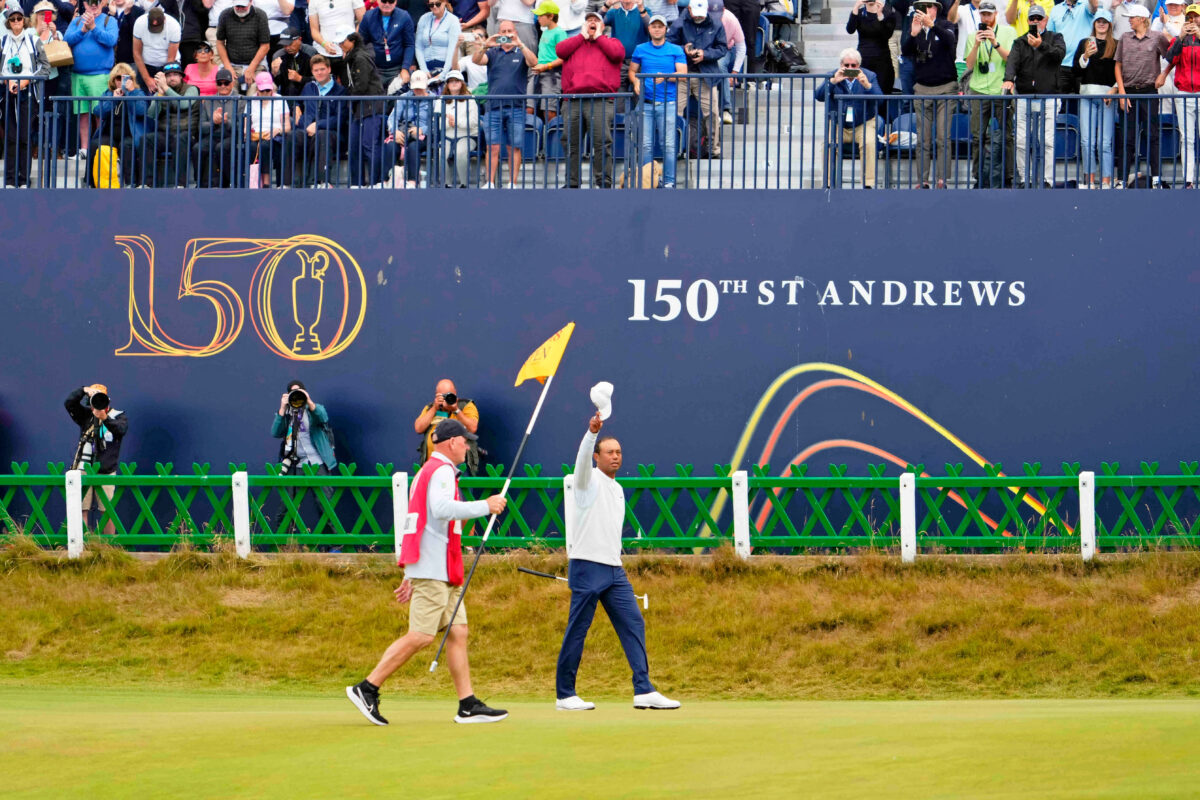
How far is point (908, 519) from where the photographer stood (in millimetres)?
15586

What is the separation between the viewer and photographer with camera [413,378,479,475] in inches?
661

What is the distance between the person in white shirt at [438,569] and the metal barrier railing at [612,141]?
8.41 meters

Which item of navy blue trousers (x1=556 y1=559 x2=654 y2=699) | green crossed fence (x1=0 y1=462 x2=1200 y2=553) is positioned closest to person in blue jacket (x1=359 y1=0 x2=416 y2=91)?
green crossed fence (x1=0 y1=462 x2=1200 y2=553)

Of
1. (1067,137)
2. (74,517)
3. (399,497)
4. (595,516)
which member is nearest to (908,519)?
(1067,137)

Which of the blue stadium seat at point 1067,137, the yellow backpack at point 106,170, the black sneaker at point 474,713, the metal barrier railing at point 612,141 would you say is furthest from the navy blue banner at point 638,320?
the black sneaker at point 474,713

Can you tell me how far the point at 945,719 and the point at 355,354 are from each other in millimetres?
10140

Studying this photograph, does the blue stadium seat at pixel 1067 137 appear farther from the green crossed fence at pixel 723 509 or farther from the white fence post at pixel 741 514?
the white fence post at pixel 741 514

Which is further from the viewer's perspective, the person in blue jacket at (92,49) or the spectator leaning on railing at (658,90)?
the person in blue jacket at (92,49)

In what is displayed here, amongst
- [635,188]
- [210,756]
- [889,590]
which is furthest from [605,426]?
[210,756]

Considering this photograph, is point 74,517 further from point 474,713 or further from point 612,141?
point 474,713

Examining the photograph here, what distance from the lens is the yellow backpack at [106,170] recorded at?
1850 centimetres

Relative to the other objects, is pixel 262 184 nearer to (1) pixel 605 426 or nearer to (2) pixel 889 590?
(1) pixel 605 426

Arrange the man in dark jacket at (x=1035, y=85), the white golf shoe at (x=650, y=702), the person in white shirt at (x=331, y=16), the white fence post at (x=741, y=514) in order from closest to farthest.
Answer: the white golf shoe at (x=650, y=702) < the white fence post at (x=741, y=514) < the man in dark jacket at (x=1035, y=85) < the person in white shirt at (x=331, y=16)

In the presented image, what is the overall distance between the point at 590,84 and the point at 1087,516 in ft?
23.1
